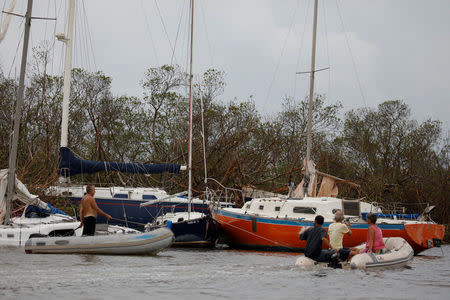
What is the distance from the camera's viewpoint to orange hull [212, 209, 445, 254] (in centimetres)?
2498

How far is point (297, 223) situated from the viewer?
84.0 ft

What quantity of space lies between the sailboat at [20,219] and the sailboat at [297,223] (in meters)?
8.67

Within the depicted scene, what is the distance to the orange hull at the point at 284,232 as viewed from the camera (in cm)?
2498

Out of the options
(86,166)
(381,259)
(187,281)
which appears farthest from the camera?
(86,166)

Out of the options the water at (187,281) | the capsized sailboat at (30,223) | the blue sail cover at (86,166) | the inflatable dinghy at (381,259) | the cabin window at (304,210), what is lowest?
the water at (187,281)

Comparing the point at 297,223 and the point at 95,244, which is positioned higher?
the point at 297,223

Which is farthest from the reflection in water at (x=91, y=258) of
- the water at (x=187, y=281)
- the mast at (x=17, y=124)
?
the mast at (x=17, y=124)

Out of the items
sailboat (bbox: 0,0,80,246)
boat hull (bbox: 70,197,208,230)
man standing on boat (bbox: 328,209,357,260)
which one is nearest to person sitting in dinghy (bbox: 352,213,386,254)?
man standing on boat (bbox: 328,209,357,260)

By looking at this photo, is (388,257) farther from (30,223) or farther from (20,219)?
(20,219)

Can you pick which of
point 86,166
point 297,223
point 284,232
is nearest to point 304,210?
point 297,223

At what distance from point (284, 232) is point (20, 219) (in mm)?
11117

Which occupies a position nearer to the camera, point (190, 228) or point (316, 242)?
point (316, 242)

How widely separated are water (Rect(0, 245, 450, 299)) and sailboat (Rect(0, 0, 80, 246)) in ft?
11.0

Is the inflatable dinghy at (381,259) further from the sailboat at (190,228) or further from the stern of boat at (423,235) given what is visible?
the sailboat at (190,228)
